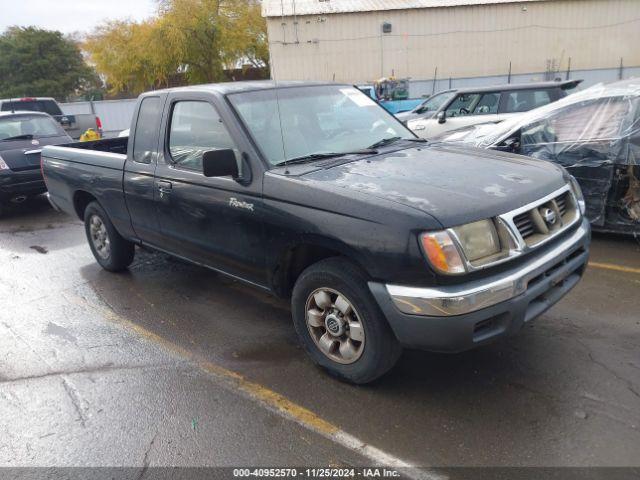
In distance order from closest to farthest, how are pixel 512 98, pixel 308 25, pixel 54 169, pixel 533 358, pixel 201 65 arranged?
pixel 533 358 → pixel 54 169 → pixel 512 98 → pixel 308 25 → pixel 201 65

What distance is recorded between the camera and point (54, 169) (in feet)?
19.4

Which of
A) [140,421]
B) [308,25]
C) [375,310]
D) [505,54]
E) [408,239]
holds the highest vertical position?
[308,25]

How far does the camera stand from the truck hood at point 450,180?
2.78 meters

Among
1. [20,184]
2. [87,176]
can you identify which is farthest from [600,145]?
[20,184]

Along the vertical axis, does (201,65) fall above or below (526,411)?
above

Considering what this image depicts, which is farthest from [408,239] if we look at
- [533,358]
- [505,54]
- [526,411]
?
[505,54]

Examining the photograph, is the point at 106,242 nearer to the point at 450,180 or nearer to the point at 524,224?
Answer: the point at 450,180

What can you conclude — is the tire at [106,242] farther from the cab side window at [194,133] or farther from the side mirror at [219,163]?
the side mirror at [219,163]

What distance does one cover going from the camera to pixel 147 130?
4.46 m

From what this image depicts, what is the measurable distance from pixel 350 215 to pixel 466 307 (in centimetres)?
79

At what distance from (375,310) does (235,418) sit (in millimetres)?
1053

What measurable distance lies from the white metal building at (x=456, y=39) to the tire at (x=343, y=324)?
2875 cm

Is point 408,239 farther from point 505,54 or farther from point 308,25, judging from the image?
point 505,54

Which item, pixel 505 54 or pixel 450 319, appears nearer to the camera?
pixel 450 319
